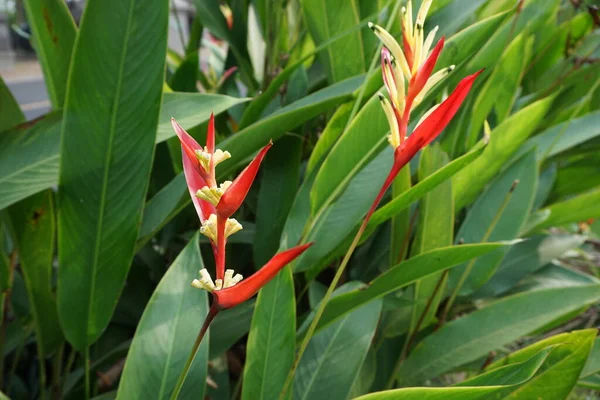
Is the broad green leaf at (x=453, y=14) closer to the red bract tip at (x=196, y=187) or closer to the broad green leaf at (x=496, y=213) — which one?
the broad green leaf at (x=496, y=213)

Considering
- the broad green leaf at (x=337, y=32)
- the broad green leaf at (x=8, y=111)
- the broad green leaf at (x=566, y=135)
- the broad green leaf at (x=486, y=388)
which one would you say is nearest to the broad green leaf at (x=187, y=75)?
the broad green leaf at (x=337, y=32)

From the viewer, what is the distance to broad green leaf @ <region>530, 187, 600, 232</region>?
0.93 meters

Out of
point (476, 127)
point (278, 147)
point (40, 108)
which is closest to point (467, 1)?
point (476, 127)

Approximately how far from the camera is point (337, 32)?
2.79 ft

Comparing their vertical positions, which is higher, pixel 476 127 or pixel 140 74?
pixel 140 74

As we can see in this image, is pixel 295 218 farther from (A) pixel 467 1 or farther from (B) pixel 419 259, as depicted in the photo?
(A) pixel 467 1

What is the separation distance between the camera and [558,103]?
1.19 m

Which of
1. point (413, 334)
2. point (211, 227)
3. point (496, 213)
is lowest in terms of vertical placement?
point (413, 334)

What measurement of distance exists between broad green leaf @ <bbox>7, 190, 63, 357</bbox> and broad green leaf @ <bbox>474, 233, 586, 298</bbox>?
587 millimetres

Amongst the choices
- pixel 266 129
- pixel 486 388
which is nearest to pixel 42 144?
pixel 266 129

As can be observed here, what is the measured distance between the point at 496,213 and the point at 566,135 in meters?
0.22

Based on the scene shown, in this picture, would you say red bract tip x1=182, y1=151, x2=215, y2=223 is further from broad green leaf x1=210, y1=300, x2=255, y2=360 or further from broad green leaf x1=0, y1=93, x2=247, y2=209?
broad green leaf x1=210, y1=300, x2=255, y2=360

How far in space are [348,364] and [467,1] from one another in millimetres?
475

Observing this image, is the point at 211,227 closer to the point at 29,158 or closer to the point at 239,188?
the point at 239,188
